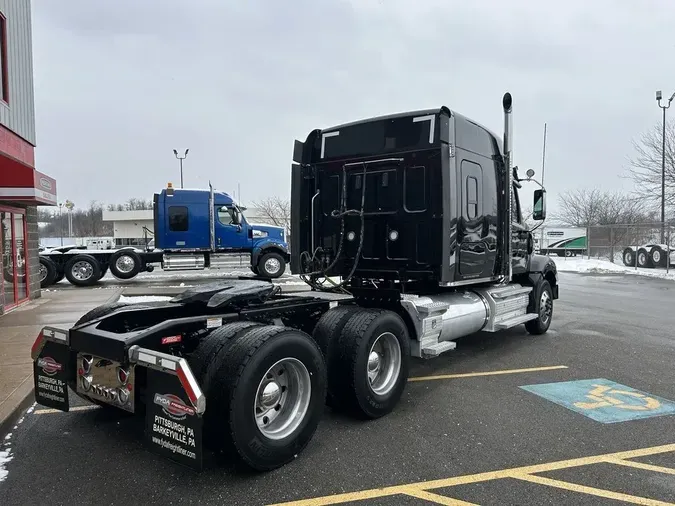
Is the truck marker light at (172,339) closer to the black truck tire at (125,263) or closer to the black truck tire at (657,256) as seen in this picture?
the black truck tire at (125,263)

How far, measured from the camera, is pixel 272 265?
18.3m

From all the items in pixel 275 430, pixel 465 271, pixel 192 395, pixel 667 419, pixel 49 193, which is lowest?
pixel 667 419

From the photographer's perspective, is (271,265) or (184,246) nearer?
(184,246)

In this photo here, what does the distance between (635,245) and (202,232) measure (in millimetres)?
22080

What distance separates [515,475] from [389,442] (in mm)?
986

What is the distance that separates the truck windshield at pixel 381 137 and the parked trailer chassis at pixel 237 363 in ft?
5.72

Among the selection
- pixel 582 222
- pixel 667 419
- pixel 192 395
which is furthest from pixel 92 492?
pixel 582 222

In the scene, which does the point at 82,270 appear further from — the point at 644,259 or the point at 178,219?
the point at 644,259

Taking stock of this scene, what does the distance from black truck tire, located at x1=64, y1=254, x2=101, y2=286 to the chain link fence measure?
76.3ft

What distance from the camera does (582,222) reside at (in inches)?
1870

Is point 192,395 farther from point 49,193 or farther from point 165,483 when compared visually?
point 49,193

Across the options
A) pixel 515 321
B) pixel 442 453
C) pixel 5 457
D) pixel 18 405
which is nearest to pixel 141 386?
pixel 5 457

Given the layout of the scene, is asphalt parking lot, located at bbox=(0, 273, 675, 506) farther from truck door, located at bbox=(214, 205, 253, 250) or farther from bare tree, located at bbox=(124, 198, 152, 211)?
bare tree, located at bbox=(124, 198, 152, 211)

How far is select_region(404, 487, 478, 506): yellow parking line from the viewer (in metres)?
3.05
